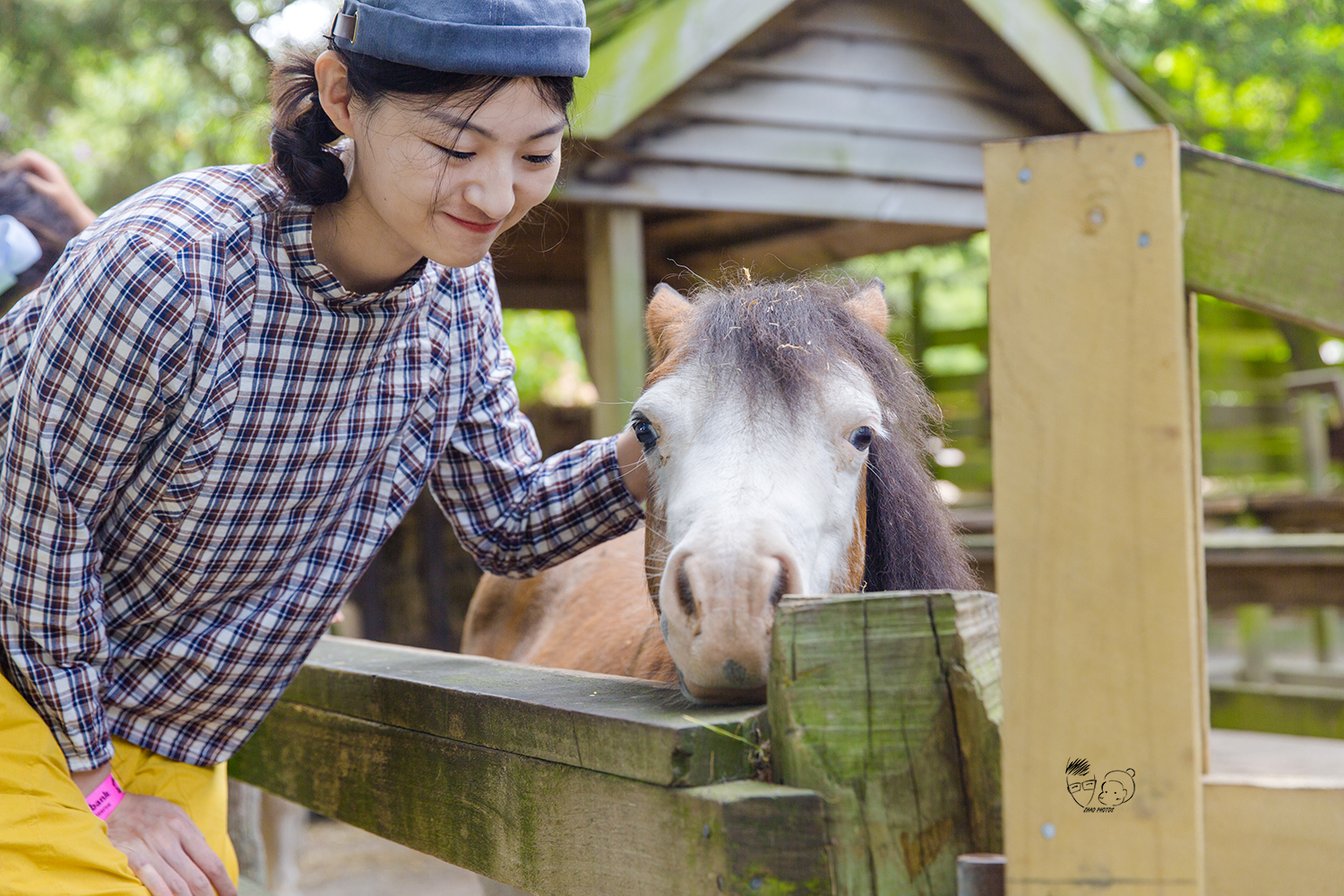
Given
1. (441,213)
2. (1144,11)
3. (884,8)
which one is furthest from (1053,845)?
(1144,11)

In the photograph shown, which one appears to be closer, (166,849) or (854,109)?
(166,849)

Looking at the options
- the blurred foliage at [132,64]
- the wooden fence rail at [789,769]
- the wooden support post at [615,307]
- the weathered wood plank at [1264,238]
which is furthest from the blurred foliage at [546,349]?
the weathered wood plank at [1264,238]

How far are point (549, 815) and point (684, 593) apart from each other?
0.34 meters

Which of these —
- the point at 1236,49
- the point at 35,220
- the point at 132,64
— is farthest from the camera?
the point at 132,64

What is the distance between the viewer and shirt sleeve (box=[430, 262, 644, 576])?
211 centimetres

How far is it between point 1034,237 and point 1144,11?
1001cm

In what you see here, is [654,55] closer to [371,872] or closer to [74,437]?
[74,437]

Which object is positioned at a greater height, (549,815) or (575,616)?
(575,616)

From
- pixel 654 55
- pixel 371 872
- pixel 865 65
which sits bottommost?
pixel 371 872

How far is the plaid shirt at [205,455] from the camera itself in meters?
1.54

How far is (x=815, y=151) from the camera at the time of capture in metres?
5.05

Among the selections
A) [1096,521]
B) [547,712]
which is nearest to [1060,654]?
[1096,521]

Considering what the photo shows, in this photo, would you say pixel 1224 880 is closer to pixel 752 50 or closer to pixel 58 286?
pixel 58 286

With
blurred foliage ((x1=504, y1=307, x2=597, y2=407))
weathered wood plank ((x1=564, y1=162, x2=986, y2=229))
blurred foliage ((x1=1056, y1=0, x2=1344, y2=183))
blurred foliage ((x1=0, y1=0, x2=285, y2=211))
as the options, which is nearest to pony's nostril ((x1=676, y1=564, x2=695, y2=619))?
weathered wood plank ((x1=564, y1=162, x2=986, y2=229))
